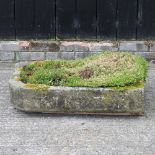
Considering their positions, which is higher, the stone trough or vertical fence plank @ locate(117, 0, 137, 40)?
vertical fence plank @ locate(117, 0, 137, 40)

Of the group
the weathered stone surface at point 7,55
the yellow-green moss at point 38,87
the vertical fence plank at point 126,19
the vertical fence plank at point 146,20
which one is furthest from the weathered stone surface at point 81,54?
the yellow-green moss at point 38,87

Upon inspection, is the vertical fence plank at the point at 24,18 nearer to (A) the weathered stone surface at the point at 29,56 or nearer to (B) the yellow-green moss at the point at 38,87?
(A) the weathered stone surface at the point at 29,56

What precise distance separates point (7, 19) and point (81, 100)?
10.2 ft

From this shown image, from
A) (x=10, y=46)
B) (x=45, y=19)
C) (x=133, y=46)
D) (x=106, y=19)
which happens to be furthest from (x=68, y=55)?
(x=133, y=46)

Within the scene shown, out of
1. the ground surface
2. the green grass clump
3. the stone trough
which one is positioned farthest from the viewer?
the green grass clump

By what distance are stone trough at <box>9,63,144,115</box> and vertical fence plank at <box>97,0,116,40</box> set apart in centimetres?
273

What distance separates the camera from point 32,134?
5.52 metres

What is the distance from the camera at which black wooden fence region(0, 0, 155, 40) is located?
8.44 metres

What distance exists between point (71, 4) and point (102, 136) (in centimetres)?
353

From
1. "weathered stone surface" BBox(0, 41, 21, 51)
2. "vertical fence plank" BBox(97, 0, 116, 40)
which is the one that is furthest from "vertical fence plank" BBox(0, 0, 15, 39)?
"vertical fence plank" BBox(97, 0, 116, 40)

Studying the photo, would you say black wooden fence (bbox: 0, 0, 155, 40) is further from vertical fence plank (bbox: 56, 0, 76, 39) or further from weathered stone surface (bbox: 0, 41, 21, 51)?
weathered stone surface (bbox: 0, 41, 21, 51)

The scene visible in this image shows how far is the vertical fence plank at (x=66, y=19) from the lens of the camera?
8.45 meters

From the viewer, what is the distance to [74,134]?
5527mm

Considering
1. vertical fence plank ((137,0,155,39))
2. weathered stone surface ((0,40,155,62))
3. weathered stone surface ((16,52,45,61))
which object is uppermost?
vertical fence plank ((137,0,155,39))
